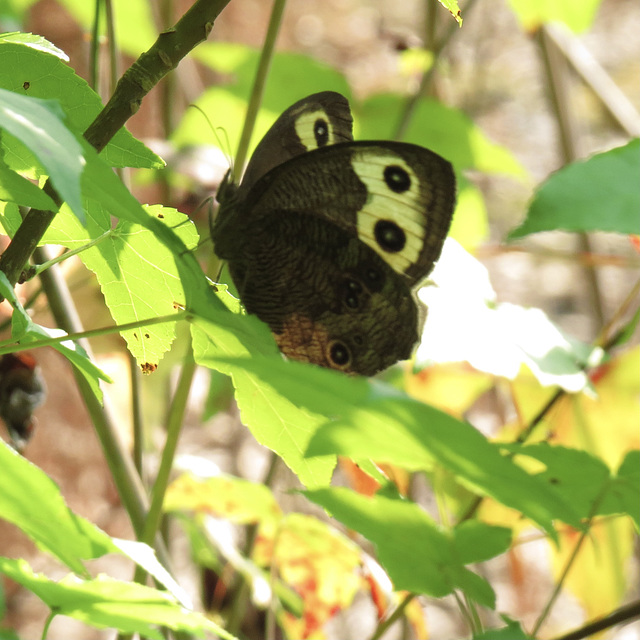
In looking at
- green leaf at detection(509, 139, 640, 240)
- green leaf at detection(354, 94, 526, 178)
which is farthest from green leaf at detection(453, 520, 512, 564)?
green leaf at detection(354, 94, 526, 178)

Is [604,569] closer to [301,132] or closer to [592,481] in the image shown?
[592,481]

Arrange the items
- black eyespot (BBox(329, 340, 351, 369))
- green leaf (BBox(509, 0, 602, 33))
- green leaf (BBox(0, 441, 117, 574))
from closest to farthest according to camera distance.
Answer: green leaf (BBox(0, 441, 117, 574)) < black eyespot (BBox(329, 340, 351, 369)) < green leaf (BBox(509, 0, 602, 33))

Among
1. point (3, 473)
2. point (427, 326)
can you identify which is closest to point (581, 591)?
point (427, 326)

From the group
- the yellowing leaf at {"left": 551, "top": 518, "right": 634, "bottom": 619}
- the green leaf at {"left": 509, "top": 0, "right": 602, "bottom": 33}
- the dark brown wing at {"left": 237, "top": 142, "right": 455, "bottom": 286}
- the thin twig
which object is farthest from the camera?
the thin twig

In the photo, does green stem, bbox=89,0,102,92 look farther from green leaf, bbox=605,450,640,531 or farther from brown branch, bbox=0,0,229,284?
green leaf, bbox=605,450,640,531

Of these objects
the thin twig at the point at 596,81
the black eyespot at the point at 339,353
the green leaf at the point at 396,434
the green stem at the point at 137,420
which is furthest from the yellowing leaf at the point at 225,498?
the thin twig at the point at 596,81

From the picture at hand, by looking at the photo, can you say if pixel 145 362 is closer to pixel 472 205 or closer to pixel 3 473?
pixel 3 473
